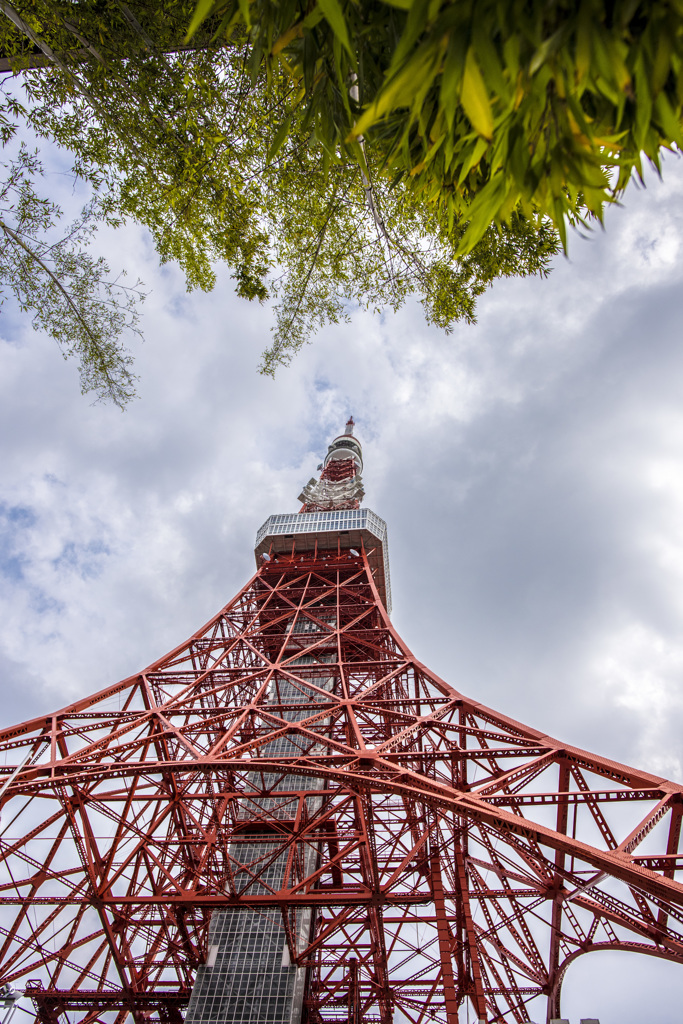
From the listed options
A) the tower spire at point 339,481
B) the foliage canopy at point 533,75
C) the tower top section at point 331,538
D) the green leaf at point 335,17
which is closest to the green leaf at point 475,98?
the foliage canopy at point 533,75

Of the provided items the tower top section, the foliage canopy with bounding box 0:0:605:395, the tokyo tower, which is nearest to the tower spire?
the tower top section

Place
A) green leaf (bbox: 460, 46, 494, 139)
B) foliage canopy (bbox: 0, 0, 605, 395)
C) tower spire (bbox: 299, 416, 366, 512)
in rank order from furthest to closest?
tower spire (bbox: 299, 416, 366, 512)
foliage canopy (bbox: 0, 0, 605, 395)
green leaf (bbox: 460, 46, 494, 139)

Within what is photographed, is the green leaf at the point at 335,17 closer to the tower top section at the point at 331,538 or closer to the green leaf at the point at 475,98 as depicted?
the green leaf at the point at 475,98

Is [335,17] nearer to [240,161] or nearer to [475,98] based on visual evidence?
[475,98]

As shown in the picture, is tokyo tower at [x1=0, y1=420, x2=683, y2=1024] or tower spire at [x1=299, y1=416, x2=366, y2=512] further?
tower spire at [x1=299, y1=416, x2=366, y2=512]

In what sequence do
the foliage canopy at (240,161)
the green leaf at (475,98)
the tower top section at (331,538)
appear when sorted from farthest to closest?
1. the tower top section at (331,538)
2. the foliage canopy at (240,161)
3. the green leaf at (475,98)

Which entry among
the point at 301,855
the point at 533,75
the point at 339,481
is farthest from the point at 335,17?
the point at 339,481

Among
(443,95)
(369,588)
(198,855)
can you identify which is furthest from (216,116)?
(369,588)

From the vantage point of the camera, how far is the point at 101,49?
7086 millimetres

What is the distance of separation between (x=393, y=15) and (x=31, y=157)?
245 inches

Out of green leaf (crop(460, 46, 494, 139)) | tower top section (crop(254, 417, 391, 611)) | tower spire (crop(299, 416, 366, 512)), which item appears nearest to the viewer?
green leaf (crop(460, 46, 494, 139))

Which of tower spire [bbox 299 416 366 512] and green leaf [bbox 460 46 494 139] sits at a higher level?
tower spire [bbox 299 416 366 512]

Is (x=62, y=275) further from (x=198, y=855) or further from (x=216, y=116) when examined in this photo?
Result: (x=198, y=855)

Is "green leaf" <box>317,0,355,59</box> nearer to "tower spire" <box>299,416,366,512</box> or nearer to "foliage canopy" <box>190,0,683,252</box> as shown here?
"foliage canopy" <box>190,0,683,252</box>
